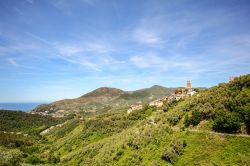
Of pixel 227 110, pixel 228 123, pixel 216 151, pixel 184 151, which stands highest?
pixel 227 110

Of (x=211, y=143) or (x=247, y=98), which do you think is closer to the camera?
(x=211, y=143)

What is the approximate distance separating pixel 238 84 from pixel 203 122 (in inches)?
731

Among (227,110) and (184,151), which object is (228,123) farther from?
(184,151)

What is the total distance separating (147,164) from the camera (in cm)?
5000

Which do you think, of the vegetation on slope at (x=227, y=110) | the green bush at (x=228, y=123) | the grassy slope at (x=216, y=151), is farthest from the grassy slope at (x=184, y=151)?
the vegetation on slope at (x=227, y=110)

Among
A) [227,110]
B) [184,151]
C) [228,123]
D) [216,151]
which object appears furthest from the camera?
[227,110]

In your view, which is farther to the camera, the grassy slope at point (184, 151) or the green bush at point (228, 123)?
the green bush at point (228, 123)

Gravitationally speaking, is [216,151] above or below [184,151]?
above

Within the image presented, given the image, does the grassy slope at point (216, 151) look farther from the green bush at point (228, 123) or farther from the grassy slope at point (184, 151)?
the green bush at point (228, 123)

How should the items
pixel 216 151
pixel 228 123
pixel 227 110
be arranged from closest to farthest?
pixel 216 151 → pixel 228 123 → pixel 227 110

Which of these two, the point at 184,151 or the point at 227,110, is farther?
the point at 227,110

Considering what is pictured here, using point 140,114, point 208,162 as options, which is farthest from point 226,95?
point 140,114

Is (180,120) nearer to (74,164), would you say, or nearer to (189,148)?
(189,148)

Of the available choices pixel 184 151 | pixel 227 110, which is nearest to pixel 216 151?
pixel 184 151
